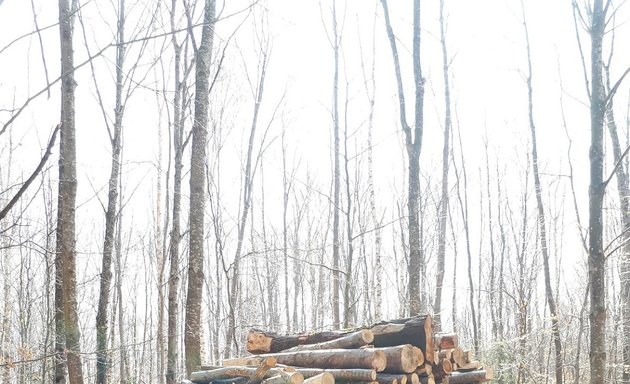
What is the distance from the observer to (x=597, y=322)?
544 cm

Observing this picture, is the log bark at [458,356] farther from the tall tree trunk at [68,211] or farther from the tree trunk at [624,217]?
the tree trunk at [624,217]

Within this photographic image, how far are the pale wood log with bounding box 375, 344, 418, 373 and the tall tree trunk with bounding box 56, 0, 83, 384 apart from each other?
3.21m

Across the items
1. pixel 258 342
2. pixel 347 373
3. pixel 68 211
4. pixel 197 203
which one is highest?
pixel 197 203

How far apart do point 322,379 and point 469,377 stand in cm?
216

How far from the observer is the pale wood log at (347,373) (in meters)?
4.89

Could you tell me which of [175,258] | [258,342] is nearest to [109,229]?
[175,258]

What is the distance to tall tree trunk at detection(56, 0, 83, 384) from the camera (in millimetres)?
5871

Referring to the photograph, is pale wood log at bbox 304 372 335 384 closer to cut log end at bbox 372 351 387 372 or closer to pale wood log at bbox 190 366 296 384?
pale wood log at bbox 190 366 296 384

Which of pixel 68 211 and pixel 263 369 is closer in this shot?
pixel 263 369

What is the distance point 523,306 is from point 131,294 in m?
28.4

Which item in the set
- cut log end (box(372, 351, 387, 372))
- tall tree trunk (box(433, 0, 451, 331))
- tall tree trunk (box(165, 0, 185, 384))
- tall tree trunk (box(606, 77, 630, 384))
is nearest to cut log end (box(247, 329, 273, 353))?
cut log end (box(372, 351, 387, 372))

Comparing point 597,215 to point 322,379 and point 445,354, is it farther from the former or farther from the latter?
point 322,379

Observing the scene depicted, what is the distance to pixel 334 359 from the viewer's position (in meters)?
5.26

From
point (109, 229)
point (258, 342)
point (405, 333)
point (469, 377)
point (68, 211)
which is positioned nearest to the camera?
point (405, 333)
